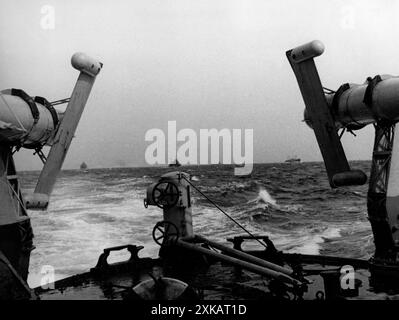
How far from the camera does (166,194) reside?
436 inches

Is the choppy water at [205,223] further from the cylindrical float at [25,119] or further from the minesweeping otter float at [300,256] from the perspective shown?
the cylindrical float at [25,119]

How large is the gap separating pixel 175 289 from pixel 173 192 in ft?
14.1

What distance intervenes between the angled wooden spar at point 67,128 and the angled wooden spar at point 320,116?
5.02 metres

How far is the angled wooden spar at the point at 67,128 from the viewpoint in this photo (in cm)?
1003

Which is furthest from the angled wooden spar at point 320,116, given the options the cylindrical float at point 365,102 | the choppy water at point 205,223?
the choppy water at point 205,223

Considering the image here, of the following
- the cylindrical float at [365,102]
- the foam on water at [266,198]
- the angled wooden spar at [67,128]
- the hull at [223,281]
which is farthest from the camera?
the foam on water at [266,198]

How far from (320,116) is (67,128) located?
6215mm

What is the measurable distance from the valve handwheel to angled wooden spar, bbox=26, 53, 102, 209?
2.48 meters

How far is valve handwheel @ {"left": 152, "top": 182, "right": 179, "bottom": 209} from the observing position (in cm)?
1109

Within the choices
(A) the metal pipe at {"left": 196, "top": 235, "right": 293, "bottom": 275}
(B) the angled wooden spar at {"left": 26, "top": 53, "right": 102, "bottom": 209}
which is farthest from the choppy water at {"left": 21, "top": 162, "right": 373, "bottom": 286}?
(A) the metal pipe at {"left": 196, "top": 235, "right": 293, "bottom": 275}

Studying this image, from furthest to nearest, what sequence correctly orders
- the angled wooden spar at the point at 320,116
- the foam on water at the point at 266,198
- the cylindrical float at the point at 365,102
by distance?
the foam on water at the point at 266,198, the angled wooden spar at the point at 320,116, the cylindrical float at the point at 365,102
